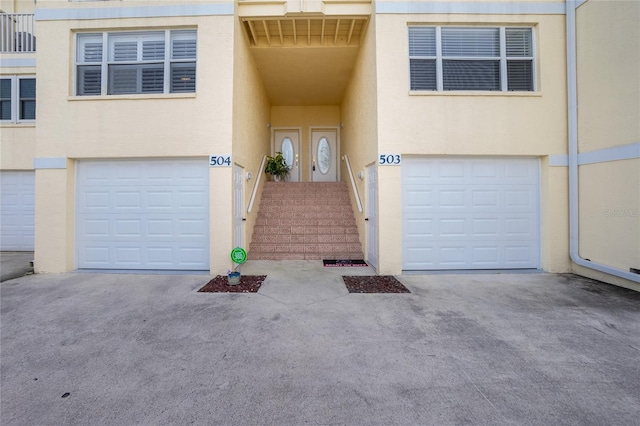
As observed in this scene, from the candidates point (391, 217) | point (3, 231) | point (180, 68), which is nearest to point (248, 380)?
point (391, 217)

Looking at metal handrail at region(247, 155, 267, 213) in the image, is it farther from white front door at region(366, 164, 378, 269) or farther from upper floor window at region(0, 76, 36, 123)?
upper floor window at region(0, 76, 36, 123)

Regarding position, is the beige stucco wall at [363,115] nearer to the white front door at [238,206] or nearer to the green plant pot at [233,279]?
the white front door at [238,206]

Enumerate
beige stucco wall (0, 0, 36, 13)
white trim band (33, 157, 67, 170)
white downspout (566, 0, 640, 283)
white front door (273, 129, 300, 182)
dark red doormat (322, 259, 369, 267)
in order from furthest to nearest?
white front door (273, 129, 300, 182)
beige stucco wall (0, 0, 36, 13)
dark red doormat (322, 259, 369, 267)
white trim band (33, 157, 67, 170)
white downspout (566, 0, 640, 283)

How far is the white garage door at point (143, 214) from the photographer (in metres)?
5.36

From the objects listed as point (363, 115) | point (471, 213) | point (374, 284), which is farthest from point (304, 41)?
point (374, 284)

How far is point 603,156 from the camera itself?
465 centimetres

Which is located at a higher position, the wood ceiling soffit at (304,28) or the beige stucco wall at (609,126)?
the wood ceiling soffit at (304,28)

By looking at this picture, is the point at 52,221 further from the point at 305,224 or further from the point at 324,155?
the point at 324,155

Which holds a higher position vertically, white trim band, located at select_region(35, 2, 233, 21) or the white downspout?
white trim band, located at select_region(35, 2, 233, 21)

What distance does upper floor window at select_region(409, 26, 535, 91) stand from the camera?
5.33m

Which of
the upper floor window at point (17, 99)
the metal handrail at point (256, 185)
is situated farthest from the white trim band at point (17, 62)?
the metal handrail at point (256, 185)

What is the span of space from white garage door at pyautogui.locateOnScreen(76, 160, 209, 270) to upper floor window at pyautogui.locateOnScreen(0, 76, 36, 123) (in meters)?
4.20

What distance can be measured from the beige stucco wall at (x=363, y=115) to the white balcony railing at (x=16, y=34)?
928 cm

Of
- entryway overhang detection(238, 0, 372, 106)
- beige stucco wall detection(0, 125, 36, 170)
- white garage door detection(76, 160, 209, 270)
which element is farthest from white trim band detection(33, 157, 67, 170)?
entryway overhang detection(238, 0, 372, 106)
